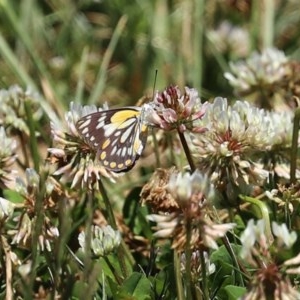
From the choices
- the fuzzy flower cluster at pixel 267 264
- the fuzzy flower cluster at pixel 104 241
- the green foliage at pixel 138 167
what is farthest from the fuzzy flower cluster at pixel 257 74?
the fuzzy flower cluster at pixel 267 264

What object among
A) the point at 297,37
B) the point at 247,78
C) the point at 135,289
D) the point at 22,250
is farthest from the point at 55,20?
the point at 135,289

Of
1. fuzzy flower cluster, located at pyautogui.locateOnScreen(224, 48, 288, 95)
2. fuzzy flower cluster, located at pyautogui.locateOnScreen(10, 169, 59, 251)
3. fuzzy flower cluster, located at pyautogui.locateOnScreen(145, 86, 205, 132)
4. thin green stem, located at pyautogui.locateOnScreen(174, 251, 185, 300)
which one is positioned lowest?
thin green stem, located at pyautogui.locateOnScreen(174, 251, 185, 300)

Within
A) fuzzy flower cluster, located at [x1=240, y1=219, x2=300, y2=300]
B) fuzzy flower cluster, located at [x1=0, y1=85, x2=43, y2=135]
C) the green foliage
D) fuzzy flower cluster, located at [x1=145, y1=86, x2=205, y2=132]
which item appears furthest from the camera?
fuzzy flower cluster, located at [x1=0, y1=85, x2=43, y2=135]

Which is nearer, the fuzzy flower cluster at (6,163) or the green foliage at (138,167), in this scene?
the green foliage at (138,167)

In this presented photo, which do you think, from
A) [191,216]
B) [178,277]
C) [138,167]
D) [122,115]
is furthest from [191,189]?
[138,167]

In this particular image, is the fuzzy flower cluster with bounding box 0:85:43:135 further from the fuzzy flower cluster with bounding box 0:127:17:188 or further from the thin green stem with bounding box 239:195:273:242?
the thin green stem with bounding box 239:195:273:242

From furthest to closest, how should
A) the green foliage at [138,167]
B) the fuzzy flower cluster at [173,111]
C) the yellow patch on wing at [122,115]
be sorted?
the yellow patch on wing at [122,115] → the fuzzy flower cluster at [173,111] → the green foliage at [138,167]

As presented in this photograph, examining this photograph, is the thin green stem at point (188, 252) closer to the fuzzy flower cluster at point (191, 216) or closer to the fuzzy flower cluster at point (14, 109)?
the fuzzy flower cluster at point (191, 216)

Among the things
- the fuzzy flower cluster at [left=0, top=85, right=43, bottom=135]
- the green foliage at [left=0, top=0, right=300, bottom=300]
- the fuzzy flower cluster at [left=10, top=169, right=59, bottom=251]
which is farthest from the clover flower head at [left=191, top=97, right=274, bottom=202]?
the fuzzy flower cluster at [left=0, top=85, right=43, bottom=135]

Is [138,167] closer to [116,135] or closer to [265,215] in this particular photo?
[116,135]
